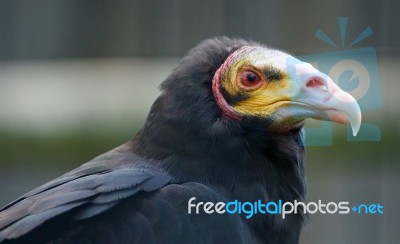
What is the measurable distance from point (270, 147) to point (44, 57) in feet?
5.75

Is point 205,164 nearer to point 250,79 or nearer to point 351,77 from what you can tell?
point 250,79

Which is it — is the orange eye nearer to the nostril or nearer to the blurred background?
the nostril

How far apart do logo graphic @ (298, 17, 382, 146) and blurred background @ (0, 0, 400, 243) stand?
0.19 meters

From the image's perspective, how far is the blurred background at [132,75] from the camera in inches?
123

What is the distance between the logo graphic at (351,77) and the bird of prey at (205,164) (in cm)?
39

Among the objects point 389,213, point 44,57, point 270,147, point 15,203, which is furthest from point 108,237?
point 44,57

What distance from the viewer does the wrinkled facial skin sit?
1.81 meters

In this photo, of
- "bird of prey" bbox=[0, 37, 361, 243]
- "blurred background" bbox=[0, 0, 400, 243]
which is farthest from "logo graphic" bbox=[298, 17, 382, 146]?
"bird of prey" bbox=[0, 37, 361, 243]

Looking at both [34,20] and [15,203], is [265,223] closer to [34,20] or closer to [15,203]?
[15,203]

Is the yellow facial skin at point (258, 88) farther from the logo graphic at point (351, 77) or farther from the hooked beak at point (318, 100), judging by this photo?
the logo graphic at point (351, 77)

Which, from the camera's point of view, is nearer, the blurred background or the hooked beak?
the hooked beak

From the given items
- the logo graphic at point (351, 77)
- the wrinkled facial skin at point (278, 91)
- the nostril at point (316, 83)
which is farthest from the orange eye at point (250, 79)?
the logo graphic at point (351, 77)

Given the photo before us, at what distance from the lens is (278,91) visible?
1.90m

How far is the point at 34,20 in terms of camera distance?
11.5 feet
